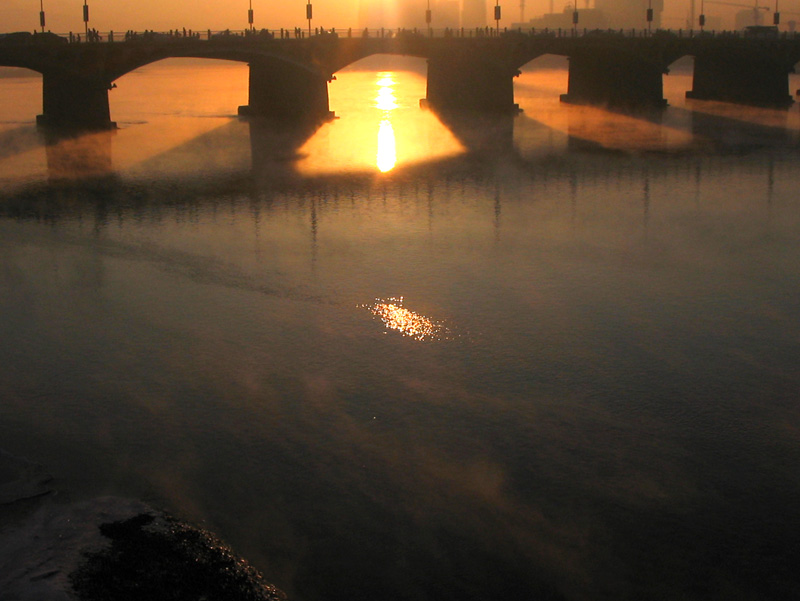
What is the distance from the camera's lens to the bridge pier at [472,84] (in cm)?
7531

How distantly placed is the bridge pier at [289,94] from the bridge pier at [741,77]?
39.1 m

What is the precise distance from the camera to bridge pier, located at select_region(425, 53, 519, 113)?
2965 inches

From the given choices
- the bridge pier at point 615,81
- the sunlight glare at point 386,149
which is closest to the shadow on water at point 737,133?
the bridge pier at point 615,81

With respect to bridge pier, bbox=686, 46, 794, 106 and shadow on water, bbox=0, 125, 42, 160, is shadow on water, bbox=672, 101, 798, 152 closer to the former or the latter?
bridge pier, bbox=686, 46, 794, 106

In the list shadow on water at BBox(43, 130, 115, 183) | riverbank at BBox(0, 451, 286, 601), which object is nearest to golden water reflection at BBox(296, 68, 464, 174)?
shadow on water at BBox(43, 130, 115, 183)

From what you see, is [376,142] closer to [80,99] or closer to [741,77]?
[80,99]

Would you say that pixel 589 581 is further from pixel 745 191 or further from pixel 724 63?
pixel 724 63

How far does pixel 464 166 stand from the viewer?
3956 centimetres

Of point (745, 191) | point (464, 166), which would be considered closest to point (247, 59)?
point (464, 166)

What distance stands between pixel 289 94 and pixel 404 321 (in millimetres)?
55934

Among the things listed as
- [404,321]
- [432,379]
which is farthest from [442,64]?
[432,379]

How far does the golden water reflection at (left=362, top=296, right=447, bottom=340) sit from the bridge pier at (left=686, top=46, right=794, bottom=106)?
7393 cm

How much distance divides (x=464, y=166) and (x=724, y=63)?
60.5 meters

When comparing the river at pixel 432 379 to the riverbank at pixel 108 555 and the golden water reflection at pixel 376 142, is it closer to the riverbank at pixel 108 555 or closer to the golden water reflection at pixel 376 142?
the riverbank at pixel 108 555
